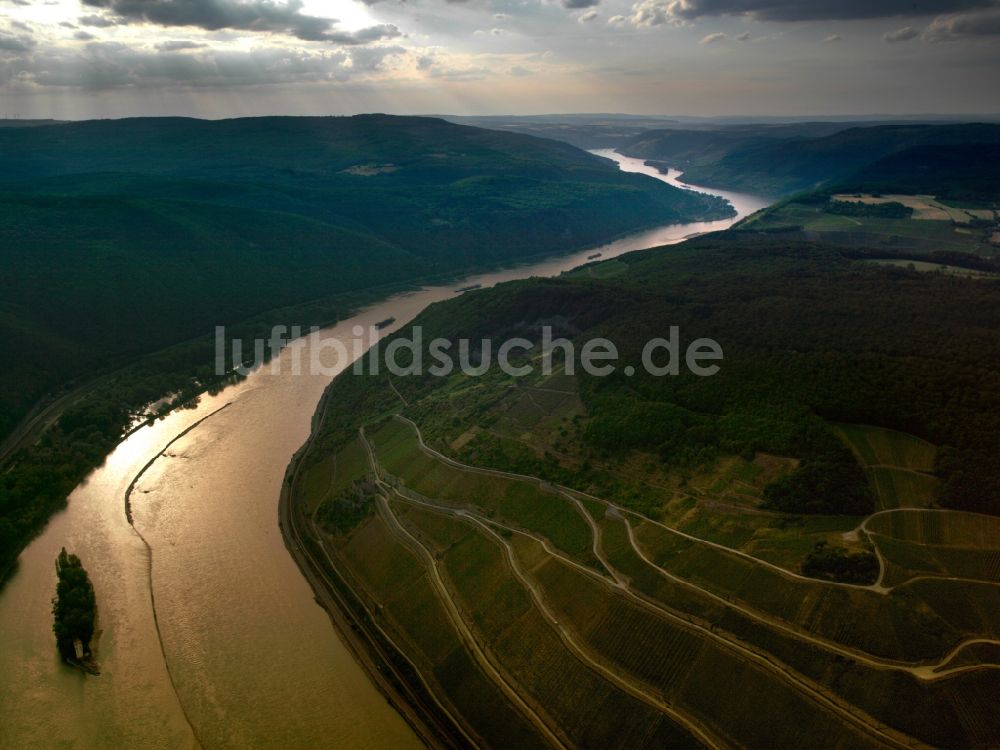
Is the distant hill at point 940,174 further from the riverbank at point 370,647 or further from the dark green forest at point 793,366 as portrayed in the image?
the riverbank at point 370,647

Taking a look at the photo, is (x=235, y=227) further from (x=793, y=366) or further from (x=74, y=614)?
(x=793, y=366)

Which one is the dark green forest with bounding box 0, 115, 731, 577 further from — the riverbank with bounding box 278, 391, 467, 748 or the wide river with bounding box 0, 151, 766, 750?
the riverbank with bounding box 278, 391, 467, 748

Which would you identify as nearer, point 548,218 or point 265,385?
point 265,385

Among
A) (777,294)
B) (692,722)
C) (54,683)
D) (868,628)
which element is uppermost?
(777,294)

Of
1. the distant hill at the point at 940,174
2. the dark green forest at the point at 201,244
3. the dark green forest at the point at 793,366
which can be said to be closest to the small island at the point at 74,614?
the dark green forest at the point at 201,244

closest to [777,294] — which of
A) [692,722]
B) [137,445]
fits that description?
[692,722]

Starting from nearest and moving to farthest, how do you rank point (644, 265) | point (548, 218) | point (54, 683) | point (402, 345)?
point (54, 683), point (402, 345), point (644, 265), point (548, 218)

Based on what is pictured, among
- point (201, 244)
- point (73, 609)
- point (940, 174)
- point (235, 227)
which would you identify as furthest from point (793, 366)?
point (940, 174)

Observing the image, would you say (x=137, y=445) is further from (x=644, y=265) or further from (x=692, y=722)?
(x=644, y=265)
